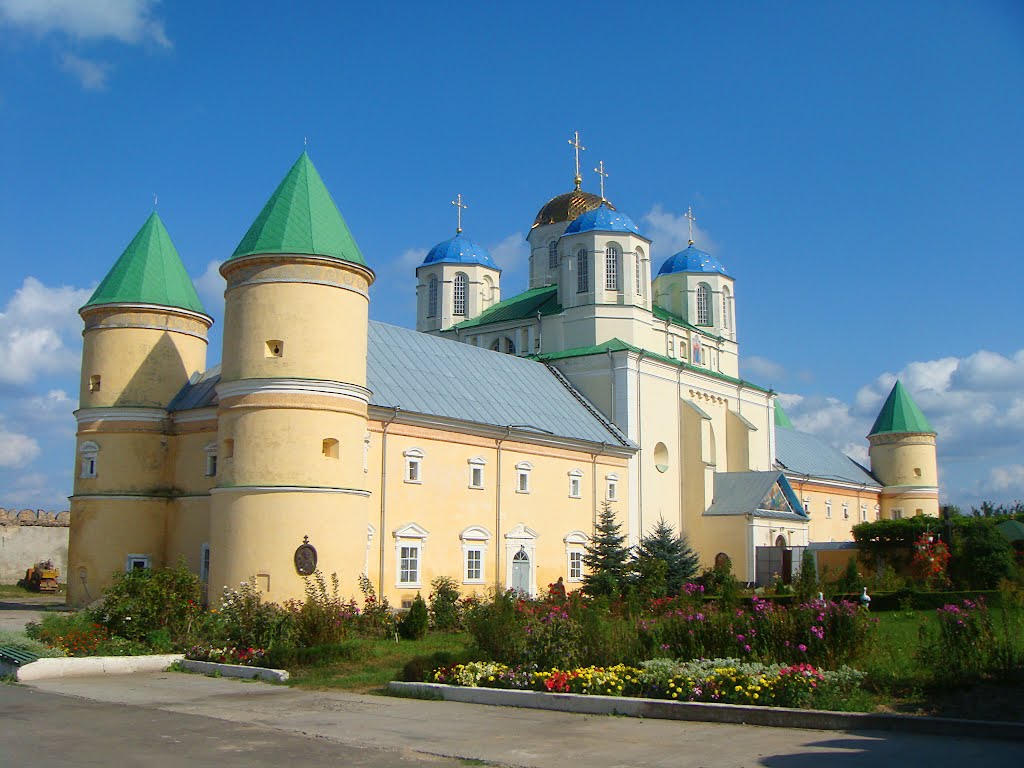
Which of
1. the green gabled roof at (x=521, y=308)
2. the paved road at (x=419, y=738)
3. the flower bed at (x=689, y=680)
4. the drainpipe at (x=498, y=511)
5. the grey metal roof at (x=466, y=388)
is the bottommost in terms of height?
the paved road at (x=419, y=738)

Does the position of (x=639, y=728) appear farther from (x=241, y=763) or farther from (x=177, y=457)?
(x=177, y=457)

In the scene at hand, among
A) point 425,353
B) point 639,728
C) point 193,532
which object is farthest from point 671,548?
point 639,728

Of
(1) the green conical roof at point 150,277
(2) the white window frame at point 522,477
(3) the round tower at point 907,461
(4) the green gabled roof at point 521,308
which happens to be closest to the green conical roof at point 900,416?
(3) the round tower at point 907,461

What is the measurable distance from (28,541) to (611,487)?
27.4 metres

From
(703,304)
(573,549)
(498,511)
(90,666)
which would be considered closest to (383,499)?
(498,511)

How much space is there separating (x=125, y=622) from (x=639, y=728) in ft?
40.9

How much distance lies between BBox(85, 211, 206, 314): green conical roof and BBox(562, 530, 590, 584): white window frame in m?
14.4

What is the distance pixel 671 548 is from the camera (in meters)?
32.1

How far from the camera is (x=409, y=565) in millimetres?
29750

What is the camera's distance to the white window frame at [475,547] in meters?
31.8

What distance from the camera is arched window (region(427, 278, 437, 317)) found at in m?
49.4

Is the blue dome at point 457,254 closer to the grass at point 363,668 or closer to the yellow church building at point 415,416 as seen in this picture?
the yellow church building at point 415,416

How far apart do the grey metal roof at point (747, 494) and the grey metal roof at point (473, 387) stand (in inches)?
213

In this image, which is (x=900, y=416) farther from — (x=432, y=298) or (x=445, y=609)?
(x=445, y=609)
